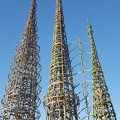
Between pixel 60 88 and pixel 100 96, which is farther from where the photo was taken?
pixel 100 96

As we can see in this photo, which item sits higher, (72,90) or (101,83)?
(101,83)

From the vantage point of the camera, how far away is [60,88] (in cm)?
4831

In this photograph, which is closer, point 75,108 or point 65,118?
point 65,118

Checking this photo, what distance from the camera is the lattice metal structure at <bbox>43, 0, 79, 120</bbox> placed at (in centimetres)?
4566

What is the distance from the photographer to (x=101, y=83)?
62.2 meters

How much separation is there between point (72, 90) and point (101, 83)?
1549 cm

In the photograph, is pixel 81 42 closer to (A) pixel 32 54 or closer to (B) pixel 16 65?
(A) pixel 32 54

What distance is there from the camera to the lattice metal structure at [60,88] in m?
45.7

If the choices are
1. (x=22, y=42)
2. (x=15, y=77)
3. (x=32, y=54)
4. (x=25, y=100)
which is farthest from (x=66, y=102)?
(x=22, y=42)

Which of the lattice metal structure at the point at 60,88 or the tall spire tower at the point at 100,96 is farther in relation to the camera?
the tall spire tower at the point at 100,96

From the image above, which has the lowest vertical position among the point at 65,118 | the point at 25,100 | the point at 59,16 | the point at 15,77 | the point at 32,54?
the point at 65,118

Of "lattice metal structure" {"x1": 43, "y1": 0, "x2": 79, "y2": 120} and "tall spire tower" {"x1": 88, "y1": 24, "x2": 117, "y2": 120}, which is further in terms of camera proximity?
"tall spire tower" {"x1": 88, "y1": 24, "x2": 117, "y2": 120}

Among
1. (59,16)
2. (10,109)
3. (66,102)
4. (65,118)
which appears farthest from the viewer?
(59,16)

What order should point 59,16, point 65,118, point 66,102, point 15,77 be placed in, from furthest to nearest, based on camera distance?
point 59,16 < point 15,77 < point 66,102 < point 65,118
